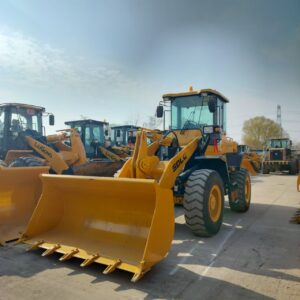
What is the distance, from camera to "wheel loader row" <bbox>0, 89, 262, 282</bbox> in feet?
12.8

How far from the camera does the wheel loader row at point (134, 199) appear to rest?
3.91 metres

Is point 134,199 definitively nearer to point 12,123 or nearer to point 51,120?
point 12,123

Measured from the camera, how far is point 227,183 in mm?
7352

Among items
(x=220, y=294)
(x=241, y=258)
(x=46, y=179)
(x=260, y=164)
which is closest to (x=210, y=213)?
Answer: (x=241, y=258)

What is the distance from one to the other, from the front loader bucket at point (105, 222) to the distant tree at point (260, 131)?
2360 inches

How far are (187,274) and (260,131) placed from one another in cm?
6278

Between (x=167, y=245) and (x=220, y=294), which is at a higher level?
(x=167, y=245)

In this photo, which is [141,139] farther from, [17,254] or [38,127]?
[38,127]

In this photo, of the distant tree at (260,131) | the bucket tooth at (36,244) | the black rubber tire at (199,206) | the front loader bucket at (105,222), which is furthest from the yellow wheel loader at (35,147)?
the distant tree at (260,131)

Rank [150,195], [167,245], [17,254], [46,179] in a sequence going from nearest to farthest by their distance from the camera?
[167,245]
[150,195]
[17,254]
[46,179]

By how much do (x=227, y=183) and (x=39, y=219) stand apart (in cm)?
435

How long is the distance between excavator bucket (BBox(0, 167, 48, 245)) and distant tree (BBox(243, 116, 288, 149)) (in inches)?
2350

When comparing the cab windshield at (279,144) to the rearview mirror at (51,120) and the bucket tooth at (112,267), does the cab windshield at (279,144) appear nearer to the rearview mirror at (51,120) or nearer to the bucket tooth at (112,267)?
the rearview mirror at (51,120)

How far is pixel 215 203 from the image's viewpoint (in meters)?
5.73
